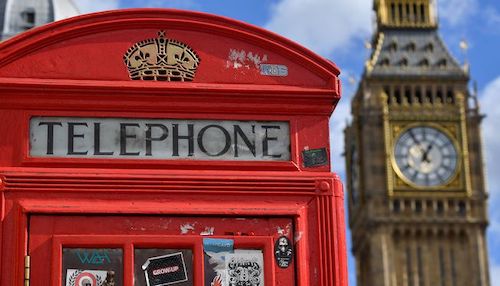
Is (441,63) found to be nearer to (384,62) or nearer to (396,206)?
(384,62)

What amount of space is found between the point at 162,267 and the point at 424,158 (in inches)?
2623

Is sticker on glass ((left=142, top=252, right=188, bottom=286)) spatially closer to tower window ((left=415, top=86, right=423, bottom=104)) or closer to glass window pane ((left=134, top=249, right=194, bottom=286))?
glass window pane ((left=134, top=249, right=194, bottom=286))

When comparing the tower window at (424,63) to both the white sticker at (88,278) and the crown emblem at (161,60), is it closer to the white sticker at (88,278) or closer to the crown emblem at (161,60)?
the crown emblem at (161,60)

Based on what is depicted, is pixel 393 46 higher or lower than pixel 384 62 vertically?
higher

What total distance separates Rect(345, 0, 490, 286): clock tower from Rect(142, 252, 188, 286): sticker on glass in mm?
65294

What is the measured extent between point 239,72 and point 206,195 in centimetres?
57

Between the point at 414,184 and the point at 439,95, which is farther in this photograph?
the point at 439,95

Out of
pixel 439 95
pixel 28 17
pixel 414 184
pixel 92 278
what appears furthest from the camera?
pixel 439 95

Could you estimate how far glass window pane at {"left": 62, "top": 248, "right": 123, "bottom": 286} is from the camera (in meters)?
5.35

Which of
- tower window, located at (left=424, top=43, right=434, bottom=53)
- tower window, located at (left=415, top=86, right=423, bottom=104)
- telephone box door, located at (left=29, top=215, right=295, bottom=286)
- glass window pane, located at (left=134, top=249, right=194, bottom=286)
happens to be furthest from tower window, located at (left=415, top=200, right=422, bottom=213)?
glass window pane, located at (left=134, top=249, right=194, bottom=286)

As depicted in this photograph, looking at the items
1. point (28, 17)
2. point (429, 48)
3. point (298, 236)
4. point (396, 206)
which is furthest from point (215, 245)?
point (429, 48)

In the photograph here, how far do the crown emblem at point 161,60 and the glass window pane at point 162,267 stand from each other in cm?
74

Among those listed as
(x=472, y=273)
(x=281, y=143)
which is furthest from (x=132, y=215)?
(x=472, y=273)

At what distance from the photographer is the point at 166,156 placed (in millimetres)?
5570
